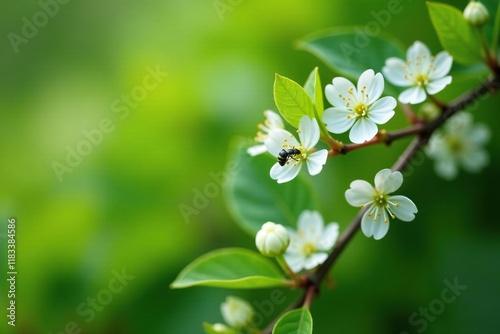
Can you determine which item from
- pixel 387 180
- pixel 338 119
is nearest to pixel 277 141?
pixel 338 119

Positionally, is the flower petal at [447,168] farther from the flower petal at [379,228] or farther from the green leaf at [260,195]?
the flower petal at [379,228]

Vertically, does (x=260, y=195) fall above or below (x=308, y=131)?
below

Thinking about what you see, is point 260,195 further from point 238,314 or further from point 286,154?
point 286,154

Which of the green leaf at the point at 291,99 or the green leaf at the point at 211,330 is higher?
the green leaf at the point at 291,99

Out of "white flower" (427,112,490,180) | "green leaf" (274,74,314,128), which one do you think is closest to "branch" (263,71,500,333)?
"green leaf" (274,74,314,128)

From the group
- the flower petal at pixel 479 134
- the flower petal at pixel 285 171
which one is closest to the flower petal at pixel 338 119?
the flower petal at pixel 285 171

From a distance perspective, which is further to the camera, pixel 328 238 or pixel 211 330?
pixel 328 238

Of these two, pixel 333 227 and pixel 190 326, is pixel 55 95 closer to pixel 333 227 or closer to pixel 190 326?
pixel 190 326
